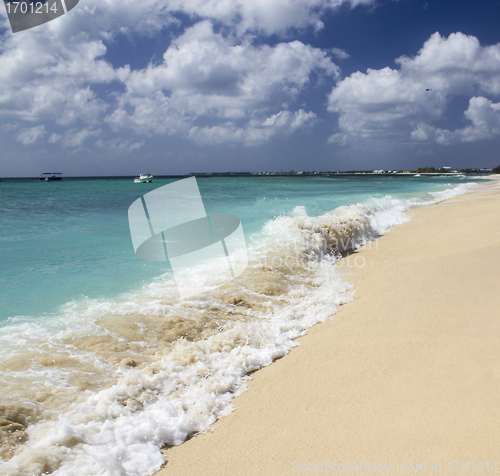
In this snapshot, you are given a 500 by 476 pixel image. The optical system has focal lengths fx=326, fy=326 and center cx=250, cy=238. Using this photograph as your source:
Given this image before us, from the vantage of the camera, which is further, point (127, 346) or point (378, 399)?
point (127, 346)

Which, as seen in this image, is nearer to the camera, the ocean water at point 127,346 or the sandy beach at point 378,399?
the sandy beach at point 378,399

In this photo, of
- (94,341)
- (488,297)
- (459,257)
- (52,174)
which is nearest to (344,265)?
(459,257)

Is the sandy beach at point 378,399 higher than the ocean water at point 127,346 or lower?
lower

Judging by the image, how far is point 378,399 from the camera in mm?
2891

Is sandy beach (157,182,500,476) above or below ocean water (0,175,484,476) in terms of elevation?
below

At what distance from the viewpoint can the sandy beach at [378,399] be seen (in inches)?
91.3

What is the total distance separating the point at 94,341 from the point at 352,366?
9.95 ft

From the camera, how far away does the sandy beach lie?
232 centimetres

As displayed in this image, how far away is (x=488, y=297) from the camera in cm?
477

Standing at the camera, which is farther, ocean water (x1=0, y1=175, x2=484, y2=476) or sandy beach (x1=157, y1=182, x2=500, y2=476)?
ocean water (x1=0, y1=175, x2=484, y2=476)

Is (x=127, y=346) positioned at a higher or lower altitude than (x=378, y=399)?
higher

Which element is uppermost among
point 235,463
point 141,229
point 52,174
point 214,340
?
point 52,174

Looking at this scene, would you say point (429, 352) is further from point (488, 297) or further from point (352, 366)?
point (488, 297)

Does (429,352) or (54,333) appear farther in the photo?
(54,333)
